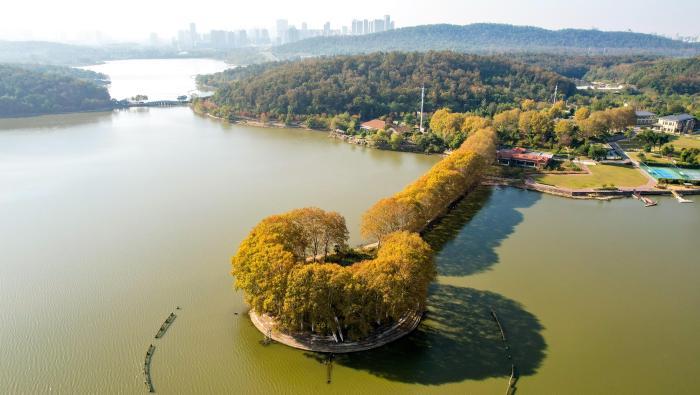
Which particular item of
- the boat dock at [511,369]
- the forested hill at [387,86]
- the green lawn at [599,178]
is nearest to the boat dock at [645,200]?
the green lawn at [599,178]

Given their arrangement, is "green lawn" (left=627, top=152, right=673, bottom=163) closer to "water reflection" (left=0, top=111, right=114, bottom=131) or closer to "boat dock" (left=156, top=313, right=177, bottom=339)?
"boat dock" (left=156, top=313, right=177, bottom=339)

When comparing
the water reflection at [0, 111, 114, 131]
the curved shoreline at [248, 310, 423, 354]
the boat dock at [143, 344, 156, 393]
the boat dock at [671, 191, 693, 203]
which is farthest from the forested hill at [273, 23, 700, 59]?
the boat dock at [143, 344, 156, 393]

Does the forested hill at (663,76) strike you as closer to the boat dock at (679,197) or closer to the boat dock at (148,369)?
the boat dock at (679,197)

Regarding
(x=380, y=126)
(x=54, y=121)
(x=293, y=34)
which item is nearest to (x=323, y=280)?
(x=380, y=126)

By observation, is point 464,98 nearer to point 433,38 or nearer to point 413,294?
point 413,294

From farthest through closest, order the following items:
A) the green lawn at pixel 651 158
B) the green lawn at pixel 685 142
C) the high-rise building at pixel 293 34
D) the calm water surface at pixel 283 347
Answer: the high-rise building at pixel 293 34
the green lawn at pixel 685 142
the green lawn at pixel 651 158
the calm water surface at pixel 283 347

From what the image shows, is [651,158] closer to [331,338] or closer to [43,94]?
[331,338]
